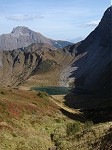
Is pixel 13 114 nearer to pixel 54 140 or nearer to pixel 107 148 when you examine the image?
pixel 54 140

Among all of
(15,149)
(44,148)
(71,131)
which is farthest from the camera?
(71,131)

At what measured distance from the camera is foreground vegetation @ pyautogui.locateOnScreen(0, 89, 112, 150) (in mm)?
34766

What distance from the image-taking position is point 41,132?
48.0 m

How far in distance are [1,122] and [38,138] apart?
5.14m

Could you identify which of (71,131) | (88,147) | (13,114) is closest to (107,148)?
(88,147)

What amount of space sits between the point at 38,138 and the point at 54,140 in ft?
8.89

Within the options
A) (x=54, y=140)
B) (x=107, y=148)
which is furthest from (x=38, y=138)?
(x=107, y=148)

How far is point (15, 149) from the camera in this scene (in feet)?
118

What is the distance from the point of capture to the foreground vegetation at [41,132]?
34766 mm

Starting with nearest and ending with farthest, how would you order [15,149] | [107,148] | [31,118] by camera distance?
[107,148] < [15,149] < [31,118]

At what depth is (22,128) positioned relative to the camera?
149 ft

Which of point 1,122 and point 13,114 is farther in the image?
point 13,114

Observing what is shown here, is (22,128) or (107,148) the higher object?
(107,148)

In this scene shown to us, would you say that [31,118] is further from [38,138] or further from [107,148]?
[107,148]
